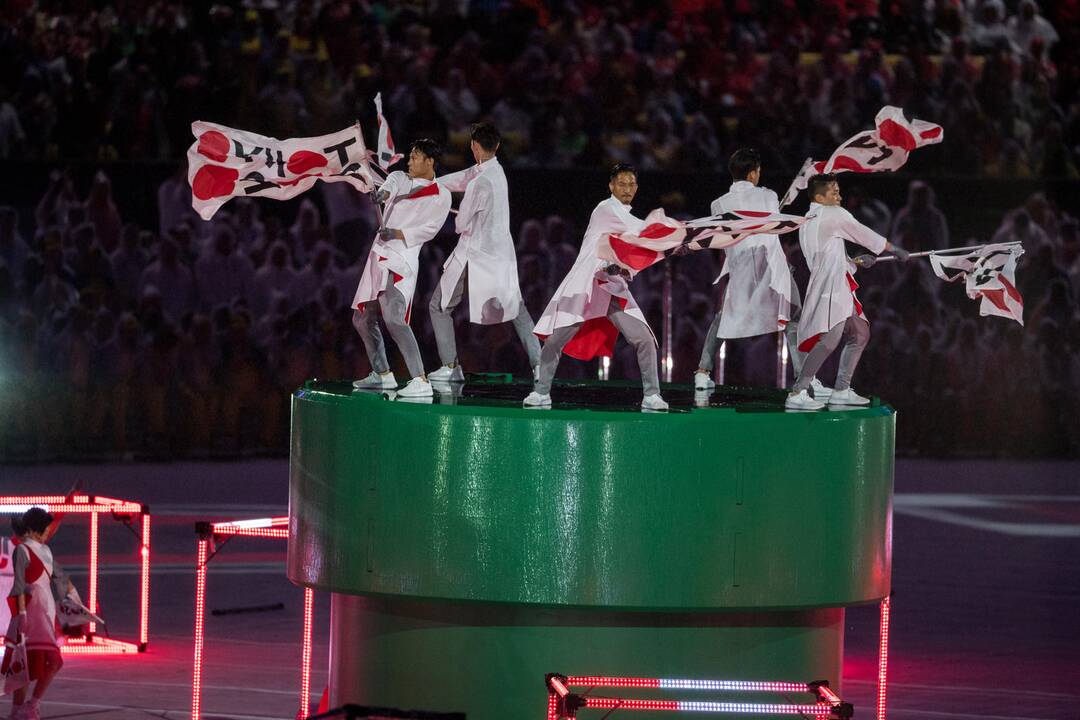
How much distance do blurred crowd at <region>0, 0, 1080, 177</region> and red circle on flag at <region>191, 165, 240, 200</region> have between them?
9.80 metres

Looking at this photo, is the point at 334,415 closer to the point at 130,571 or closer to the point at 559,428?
the point at 559,428

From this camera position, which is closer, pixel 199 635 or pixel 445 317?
pixel 199 635

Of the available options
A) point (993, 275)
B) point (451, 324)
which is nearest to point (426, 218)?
point (451, 324)

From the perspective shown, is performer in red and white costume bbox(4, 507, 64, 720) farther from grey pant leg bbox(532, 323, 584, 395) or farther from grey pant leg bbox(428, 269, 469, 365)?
grey pant leg bbox(532, 323, 584, 395)

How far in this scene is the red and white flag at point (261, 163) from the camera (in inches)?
334


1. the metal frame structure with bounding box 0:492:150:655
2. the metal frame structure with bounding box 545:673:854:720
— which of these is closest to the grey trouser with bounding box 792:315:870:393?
the metal frame structure with bounding box 545:673:854:720

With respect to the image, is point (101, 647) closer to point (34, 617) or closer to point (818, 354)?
point (34, 617)

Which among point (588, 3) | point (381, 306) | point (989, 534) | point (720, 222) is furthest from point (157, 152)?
point (720, 222)

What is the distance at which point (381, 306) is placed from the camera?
832 cm

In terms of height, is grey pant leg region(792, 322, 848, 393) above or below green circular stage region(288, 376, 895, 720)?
above

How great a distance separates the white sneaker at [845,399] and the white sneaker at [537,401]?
1483 mm

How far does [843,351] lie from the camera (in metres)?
8.32

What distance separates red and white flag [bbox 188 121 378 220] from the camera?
334 inches

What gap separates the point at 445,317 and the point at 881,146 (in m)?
2.31
